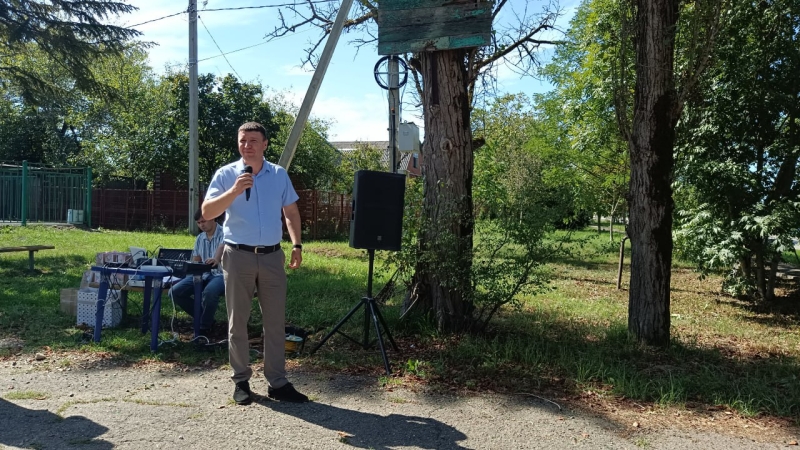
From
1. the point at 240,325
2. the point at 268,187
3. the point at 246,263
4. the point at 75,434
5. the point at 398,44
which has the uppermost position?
the point at 398,44

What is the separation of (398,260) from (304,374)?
1.65 metres

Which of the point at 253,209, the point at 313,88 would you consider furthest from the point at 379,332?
the point at 313,88

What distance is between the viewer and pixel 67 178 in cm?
2223

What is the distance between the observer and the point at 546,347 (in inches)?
237

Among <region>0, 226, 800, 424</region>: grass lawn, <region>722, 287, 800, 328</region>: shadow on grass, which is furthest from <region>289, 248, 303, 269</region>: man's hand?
<region>722, 287, 800, 328</region>: shadow on grass

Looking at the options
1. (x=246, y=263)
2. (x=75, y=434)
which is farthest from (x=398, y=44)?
(x=75, y=434)

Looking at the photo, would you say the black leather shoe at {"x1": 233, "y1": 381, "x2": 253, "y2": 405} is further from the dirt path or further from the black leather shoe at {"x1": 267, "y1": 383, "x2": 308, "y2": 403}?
the black leather shoe at {"x1": 267, "y1": 383, "x2": 308, "y2": 403}

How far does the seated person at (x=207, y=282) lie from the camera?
6.23m

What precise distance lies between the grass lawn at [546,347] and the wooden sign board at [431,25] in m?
2.37

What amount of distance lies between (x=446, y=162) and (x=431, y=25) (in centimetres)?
142

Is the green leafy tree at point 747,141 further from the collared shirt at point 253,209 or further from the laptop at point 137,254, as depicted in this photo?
the laptop at point 137,254

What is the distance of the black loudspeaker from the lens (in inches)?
223

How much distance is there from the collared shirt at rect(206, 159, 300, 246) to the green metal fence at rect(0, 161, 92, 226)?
19.5m

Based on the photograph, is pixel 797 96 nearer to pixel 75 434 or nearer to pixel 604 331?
pixel 604 331
